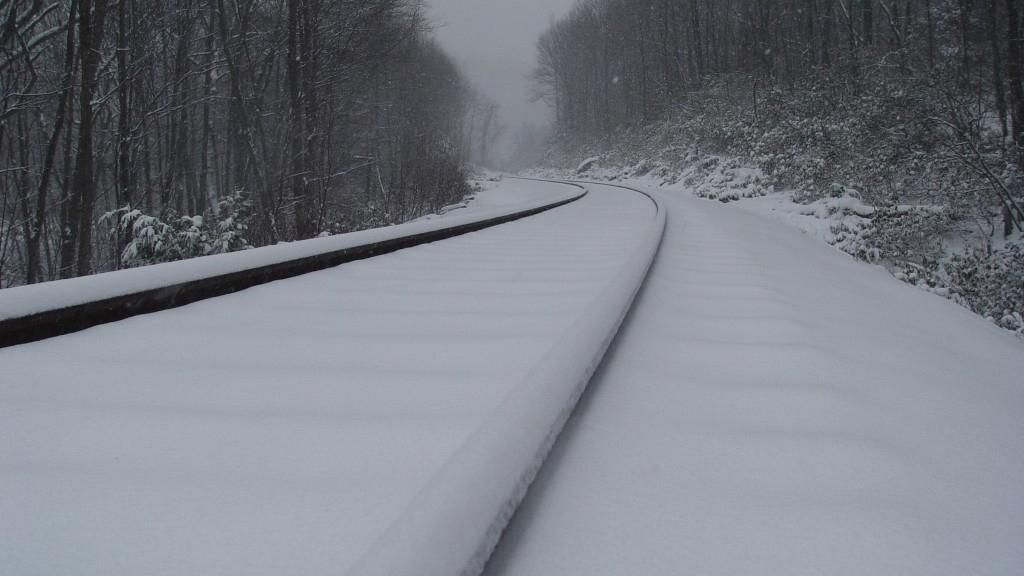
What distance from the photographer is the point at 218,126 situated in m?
16.4

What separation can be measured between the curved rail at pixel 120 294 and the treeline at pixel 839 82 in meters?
8.86

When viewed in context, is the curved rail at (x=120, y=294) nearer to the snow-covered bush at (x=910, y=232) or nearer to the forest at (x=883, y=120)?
the forest at (x=883, y=120)

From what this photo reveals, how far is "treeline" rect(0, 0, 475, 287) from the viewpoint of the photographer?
607 centimetres

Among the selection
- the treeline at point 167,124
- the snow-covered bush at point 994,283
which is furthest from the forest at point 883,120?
the treeline at point 167,124

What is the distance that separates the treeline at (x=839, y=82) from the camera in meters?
8.68

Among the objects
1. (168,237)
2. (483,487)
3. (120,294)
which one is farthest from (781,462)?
(168,237)

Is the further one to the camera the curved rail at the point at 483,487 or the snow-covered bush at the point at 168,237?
the snow-covered bush at the point at 168,237

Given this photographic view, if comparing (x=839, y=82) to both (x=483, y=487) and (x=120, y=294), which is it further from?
(x=483, y=487)

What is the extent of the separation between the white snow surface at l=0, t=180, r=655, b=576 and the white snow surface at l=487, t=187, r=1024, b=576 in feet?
0.53

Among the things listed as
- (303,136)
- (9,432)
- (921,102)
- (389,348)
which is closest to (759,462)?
(389,348)

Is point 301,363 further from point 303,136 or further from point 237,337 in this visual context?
point 303,136

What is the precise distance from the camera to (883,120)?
11172 millimetres

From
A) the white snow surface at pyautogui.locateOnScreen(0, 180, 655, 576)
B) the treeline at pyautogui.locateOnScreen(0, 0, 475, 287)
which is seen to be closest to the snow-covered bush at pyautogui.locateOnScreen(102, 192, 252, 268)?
the treeline at pyautogui.locateOnScreen(0, 0, 475, 287)

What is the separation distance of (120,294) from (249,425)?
1102 millimetres
